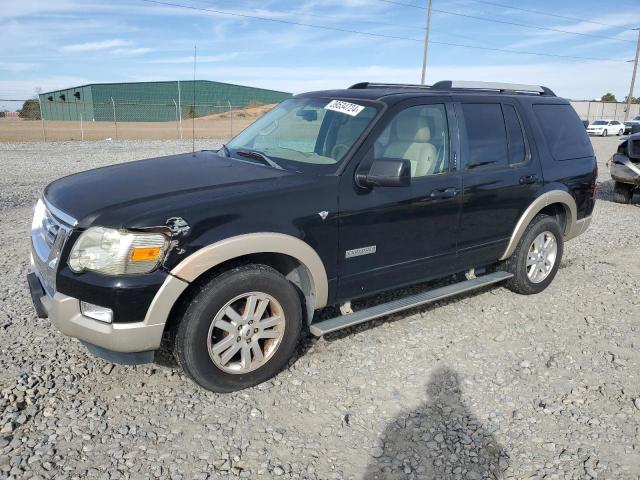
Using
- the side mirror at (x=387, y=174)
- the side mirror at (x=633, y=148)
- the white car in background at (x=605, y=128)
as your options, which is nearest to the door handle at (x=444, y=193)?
the side mirror at (x=387, y=174)

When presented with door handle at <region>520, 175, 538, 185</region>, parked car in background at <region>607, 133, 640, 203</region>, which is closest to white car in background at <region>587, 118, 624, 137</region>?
parked car in background at <region>607, 133, 640, 203</region>

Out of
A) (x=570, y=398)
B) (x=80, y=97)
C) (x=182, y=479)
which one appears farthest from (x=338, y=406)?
(x=80, y=97)

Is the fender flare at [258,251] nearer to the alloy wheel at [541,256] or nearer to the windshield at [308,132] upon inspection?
the windshield at [308,132]

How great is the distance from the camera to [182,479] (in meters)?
2.68

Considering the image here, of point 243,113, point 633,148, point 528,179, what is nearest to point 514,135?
point 528,179

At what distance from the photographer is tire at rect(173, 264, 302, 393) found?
3.15 meters

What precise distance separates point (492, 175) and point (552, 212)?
1315mm

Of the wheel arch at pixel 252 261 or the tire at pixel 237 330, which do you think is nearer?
the wheel arch at pixel 252 261

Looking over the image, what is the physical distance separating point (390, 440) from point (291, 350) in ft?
2.98

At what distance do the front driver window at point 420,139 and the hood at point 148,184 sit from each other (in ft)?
2.83

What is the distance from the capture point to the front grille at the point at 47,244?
122 inches

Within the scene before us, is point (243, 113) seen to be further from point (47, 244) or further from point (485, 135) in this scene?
point (47, 244)

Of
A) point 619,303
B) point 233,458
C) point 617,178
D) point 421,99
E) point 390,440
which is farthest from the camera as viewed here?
point 617,178

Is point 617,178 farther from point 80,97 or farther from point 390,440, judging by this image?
point 80,97
